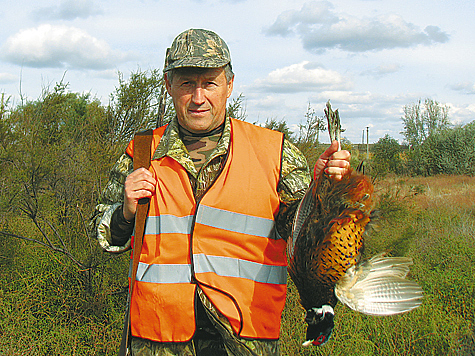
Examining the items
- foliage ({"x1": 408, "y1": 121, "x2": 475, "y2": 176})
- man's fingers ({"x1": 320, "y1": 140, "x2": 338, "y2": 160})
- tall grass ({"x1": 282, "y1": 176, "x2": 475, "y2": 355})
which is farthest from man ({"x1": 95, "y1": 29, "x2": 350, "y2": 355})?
foliage ({"x1": 408, "y1": 121, "x2": 475, "y2": 176})

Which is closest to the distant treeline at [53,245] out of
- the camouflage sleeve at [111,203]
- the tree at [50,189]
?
the tree at [50,189]

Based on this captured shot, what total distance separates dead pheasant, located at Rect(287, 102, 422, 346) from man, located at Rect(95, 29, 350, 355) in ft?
0.49

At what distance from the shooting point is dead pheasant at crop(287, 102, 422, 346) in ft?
6.73

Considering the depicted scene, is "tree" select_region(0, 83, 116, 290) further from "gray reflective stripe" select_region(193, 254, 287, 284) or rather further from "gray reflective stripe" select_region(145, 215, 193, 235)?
"gray reflective stripe" select_region(193, 254, 287, 284)

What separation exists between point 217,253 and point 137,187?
61cm

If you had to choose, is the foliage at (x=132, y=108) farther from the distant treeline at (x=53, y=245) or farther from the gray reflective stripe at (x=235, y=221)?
the gray reflective stripe at (x=235, y=221)

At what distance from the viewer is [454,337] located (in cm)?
477

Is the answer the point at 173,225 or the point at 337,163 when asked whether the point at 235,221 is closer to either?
the point at 173,225

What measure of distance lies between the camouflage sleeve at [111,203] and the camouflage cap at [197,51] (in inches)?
27.2

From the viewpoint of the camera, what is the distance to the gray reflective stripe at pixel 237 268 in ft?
7.13

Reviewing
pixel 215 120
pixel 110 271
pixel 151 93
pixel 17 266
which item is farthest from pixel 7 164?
pixel 215 120

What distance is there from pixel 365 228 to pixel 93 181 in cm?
473

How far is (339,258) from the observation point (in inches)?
80.5

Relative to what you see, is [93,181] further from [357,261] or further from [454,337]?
[454,337]
